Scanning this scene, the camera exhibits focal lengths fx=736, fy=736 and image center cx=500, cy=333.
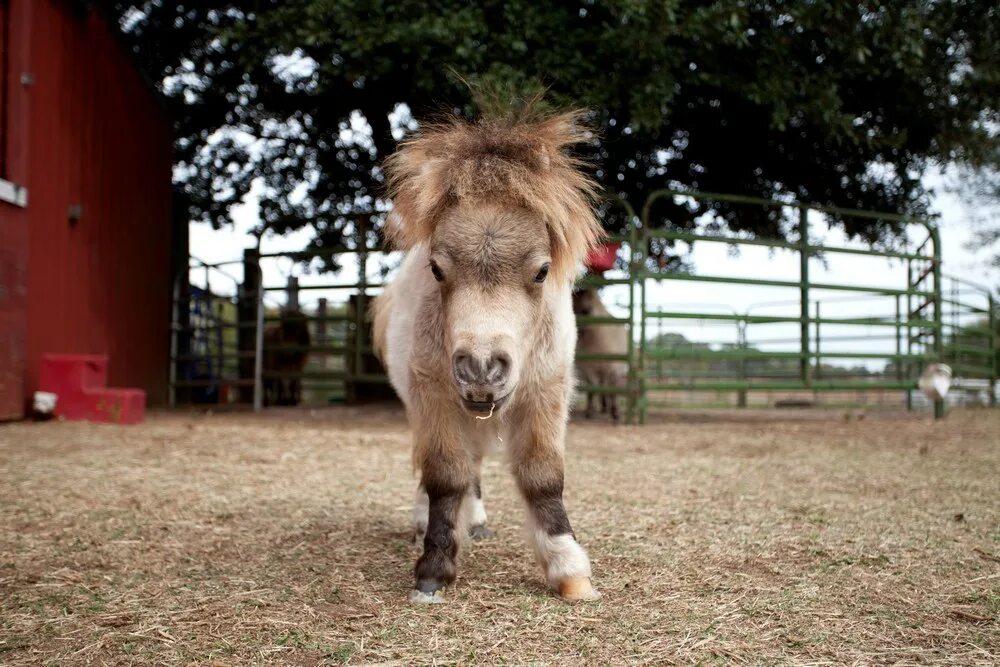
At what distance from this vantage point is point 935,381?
8711 millimetres

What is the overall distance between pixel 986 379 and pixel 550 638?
1364 cm

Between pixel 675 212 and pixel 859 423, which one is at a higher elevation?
pixel 675 212

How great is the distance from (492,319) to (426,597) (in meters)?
0.93

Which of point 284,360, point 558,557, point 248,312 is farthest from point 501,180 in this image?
point 284,360

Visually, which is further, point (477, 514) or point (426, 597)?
point (477, 514)

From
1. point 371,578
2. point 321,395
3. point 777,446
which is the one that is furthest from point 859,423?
point 321,395

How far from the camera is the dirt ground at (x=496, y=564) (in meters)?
2.05

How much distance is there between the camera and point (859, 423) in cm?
842

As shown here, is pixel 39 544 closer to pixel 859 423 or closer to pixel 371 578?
pixel 371 578

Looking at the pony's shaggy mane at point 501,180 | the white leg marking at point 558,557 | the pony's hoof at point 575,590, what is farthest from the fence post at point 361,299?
the pony's hoof at point 575,590

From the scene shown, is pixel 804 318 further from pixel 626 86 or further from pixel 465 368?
pixel 465 368

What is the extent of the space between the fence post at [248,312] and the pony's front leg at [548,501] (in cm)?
805

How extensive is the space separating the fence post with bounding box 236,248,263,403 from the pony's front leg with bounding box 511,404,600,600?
8046mm

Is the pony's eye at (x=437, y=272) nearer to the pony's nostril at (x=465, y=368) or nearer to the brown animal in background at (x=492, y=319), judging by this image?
the brown animal in background at (x=492, y=319)
